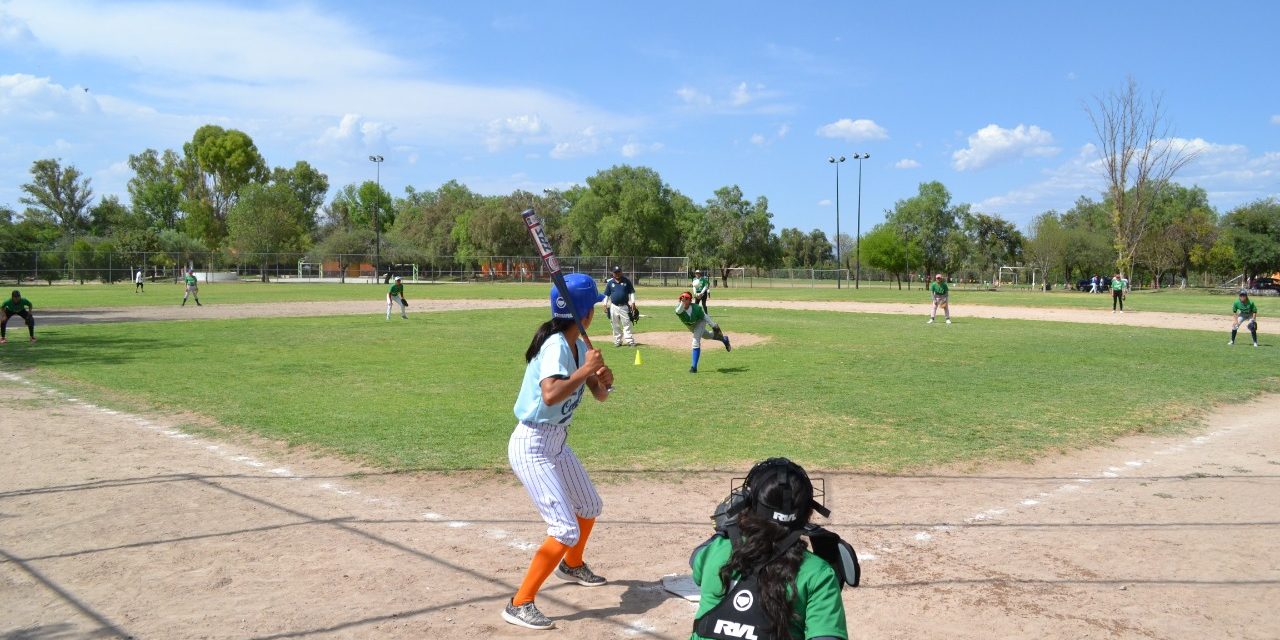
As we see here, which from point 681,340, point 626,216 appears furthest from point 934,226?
point 681,340

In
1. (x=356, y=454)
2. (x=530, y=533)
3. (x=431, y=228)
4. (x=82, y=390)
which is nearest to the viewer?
(x=530, y=533)

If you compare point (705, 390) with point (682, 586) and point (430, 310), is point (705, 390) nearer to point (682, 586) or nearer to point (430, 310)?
point (682, 586)

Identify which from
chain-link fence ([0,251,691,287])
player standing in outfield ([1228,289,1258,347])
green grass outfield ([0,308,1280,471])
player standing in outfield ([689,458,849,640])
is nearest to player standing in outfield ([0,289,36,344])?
green grass outfield ([0,308,1280,471])

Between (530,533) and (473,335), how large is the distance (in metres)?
18.3

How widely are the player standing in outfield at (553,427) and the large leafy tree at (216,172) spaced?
110 m

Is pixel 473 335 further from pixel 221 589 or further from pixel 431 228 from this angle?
pixel 431 228

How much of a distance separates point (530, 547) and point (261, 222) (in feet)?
303

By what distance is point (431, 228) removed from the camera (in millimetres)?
111438

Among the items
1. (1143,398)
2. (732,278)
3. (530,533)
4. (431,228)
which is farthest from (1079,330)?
(431,228)

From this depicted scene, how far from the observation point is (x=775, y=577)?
2.49 meters

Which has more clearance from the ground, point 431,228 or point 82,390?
point 431,228

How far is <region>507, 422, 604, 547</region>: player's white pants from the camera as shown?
470 cm

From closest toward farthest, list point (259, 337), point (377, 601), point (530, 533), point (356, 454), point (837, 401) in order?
1. point (377, 601)
2. point (530, 533)
3. point (356, 454)
4. point (837, 401)
5. point (259, 337)

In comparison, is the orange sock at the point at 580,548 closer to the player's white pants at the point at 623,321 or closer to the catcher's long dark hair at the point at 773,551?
the catcher's long dark hair at the point at 773,551
